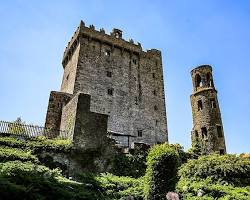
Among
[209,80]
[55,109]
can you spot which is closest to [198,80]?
[209,80]

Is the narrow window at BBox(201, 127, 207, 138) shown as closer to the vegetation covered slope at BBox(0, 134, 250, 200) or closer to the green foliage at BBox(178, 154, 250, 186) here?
the vegetation covered slope at BBox(0, 134, 250, 200)

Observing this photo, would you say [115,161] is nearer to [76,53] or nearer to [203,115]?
[203,115]

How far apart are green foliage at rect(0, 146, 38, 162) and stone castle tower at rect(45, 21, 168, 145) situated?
34.8 ft

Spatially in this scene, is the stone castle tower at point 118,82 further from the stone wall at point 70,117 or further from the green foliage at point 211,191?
the green foliage at point 211,191

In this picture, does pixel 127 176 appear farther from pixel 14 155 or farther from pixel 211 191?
pixel 14 155

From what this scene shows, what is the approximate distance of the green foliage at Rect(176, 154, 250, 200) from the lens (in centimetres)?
1772

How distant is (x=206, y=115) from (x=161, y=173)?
16803mm

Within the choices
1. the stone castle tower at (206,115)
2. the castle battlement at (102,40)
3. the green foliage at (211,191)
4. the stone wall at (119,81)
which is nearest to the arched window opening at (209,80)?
the stone castle tower at (206,115)

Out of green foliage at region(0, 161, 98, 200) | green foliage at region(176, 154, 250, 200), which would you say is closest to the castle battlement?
green foliage at region(176, 154, 250, 200)

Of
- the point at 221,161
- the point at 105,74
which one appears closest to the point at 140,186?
the point at 221,161

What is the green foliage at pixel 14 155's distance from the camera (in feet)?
57.5

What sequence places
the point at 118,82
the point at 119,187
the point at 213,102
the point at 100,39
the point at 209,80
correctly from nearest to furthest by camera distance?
1. the point at 119,187
2. the point at 213,102
3. the point at 118,82
4. the point at 209,80
5. the point at 100,39

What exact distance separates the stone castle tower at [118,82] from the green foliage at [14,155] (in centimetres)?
1059

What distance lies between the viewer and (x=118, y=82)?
115 ft
